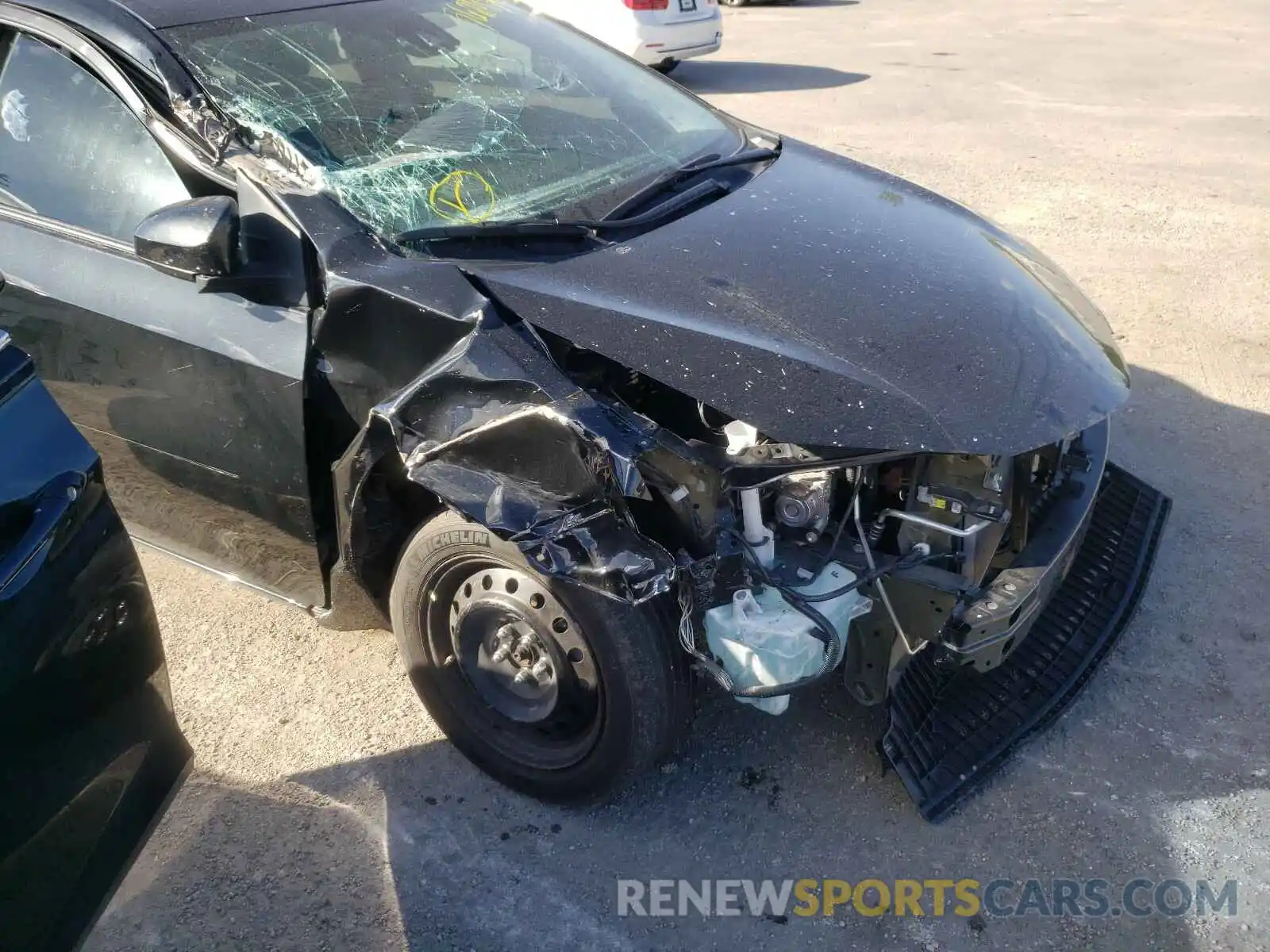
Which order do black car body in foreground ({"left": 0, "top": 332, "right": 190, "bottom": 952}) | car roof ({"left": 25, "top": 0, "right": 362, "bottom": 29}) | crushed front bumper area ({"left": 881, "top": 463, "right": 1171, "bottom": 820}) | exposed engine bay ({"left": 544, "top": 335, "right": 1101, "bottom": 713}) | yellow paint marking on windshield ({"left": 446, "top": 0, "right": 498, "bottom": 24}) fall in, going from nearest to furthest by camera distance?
1. black car body in foreground ({"left": 0, "top": 332, "right": 190, "bottom": 952})
2. exposed engine bay ({"left": 544, "top": 335, "right": 1101, "bottom": 713})
3. crushed front bumper area ({"left": 881, "top": 463, "right": 1171, "bottom": 820})
4. car roof ({"left": 25, "top": 0, "right": 362, "bottom": 29})
5. yellow paint marking on windshield ({"left": 446, "top": 0, "right": 498, "bottom": 24})

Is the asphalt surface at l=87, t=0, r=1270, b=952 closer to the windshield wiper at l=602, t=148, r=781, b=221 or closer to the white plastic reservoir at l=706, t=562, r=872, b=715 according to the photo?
the white plastic reservoir at l=706, t=562, r=872, b=715

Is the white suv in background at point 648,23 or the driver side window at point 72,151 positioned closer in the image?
the driver side window at point 72,151

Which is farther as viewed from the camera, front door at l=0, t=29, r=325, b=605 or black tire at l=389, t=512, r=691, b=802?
front door at l=0, t=29, r=325, b=605

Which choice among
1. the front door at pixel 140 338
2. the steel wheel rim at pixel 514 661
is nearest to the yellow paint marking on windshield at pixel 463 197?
the front door at pixel 140 338

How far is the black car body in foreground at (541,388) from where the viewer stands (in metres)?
2.27

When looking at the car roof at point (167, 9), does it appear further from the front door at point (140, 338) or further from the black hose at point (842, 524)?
the black hose at point (842, 524)

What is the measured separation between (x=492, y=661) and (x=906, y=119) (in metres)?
7.87

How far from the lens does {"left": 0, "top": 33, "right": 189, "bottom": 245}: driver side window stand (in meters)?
2.72

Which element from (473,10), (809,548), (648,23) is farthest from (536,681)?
(648,23)

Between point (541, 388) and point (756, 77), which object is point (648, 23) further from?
point (541, 388)

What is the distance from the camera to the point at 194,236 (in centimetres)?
238

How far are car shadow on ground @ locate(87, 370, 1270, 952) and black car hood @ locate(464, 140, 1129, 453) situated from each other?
100 cm

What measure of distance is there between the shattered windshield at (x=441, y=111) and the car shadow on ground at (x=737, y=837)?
60.3 inches

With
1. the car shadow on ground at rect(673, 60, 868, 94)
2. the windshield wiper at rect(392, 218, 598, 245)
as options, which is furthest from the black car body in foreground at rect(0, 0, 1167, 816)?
the car shadow on ground at rect(673, 60, 868, 94)
